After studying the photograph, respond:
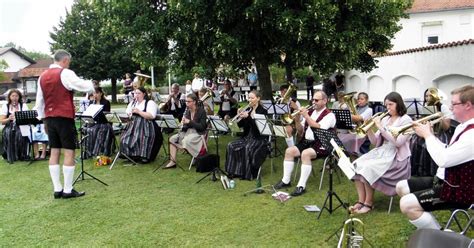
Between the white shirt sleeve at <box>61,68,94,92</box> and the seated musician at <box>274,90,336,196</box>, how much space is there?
3072mm

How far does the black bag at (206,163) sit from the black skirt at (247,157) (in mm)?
458

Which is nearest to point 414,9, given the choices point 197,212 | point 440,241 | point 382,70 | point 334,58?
point 382,70

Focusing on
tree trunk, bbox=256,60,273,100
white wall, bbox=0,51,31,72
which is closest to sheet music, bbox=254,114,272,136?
tree trunk, bbox=256,60,273,100

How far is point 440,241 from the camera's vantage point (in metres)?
2.43

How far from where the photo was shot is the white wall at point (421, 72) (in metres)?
13.5

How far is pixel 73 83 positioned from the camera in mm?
6434

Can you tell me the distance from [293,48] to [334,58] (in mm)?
1013

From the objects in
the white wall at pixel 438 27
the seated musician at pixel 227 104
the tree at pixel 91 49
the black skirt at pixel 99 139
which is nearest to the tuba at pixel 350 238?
the black skirt at pixel 99 139

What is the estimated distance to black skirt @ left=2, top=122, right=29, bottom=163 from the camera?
10055 mm

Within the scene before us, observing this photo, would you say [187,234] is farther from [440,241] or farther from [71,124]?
[440,241]

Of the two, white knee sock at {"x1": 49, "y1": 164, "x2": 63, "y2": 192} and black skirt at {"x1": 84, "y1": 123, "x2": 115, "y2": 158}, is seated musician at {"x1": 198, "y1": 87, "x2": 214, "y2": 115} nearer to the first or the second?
black skirt at {"x1": 84, "y1": 123, "x2": 115, "y2": 158}

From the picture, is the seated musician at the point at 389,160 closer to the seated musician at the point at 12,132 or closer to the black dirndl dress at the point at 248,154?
the black dirndl dress at the point at 248,154

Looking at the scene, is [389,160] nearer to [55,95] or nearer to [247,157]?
[247,157]

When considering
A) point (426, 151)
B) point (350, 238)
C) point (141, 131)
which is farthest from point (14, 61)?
point (350, 238)
